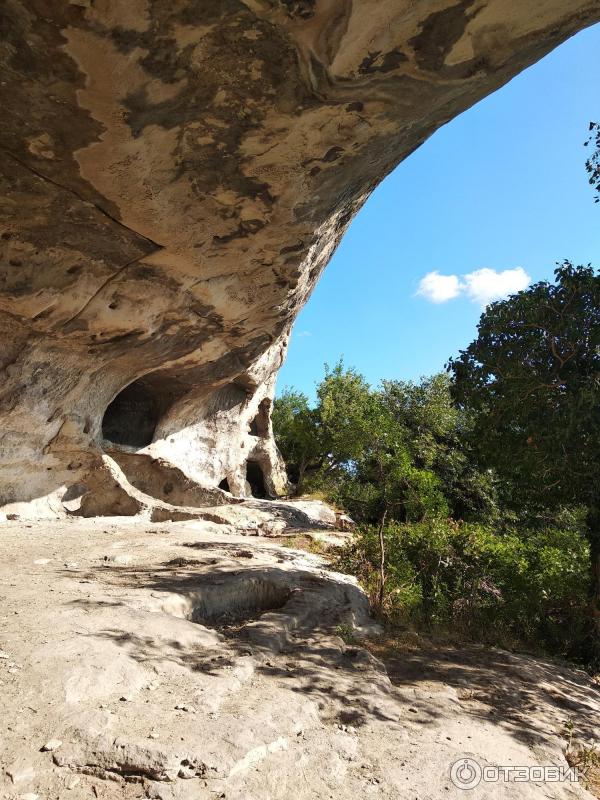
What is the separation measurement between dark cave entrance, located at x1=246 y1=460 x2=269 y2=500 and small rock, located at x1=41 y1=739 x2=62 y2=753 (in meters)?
19.0

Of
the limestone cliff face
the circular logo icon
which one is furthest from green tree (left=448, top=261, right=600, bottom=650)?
the circular logo icon

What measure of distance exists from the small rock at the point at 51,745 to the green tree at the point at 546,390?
240 inches

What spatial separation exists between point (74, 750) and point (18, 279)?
7.93m

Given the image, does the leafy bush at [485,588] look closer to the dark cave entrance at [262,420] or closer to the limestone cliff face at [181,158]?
the limestone cliff face at [181,158]

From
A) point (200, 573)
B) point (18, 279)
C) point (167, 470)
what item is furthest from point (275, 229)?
point (167, 470)

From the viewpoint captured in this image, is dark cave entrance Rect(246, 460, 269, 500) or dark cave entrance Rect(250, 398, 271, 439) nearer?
dark cave entrance Rect(250, 398, 271, 439)

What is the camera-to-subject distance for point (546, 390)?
22.4 feet

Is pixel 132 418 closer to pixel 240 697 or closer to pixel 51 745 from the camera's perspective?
pixel 240 697

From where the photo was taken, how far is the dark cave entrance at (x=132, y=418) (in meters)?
15.3

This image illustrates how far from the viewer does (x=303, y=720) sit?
310 centimetres

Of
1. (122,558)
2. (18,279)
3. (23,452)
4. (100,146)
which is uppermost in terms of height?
(100,146)

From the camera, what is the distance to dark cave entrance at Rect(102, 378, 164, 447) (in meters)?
15.3

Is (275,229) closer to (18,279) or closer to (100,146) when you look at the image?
(100,146)

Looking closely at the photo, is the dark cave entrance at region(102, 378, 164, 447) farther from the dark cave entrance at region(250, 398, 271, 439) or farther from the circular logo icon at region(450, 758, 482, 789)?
the circular logo icon at region(450, 758, 482, 789)
